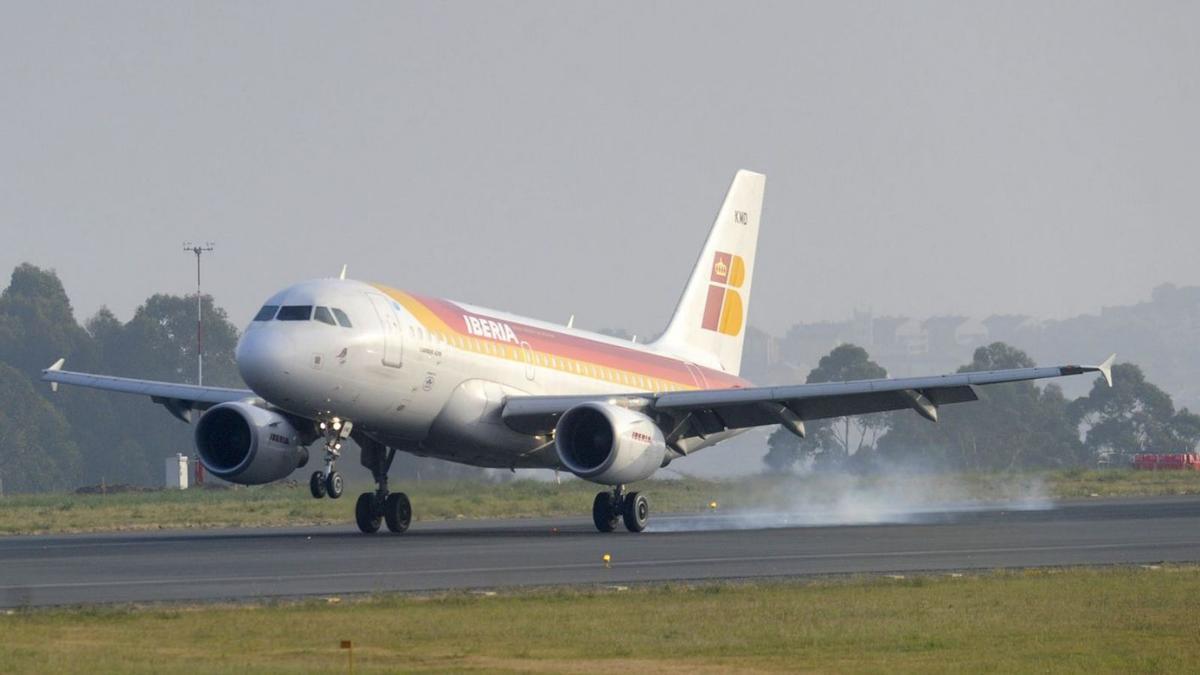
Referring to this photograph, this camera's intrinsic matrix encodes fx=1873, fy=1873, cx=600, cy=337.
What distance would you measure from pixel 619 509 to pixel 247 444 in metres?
7.86

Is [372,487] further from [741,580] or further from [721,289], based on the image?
[741,580]

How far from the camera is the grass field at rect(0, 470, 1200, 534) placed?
47.8 m

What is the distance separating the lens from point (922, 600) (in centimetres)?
2202

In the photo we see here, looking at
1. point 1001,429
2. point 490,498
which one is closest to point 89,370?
point 1001,429

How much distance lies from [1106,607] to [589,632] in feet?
20.2

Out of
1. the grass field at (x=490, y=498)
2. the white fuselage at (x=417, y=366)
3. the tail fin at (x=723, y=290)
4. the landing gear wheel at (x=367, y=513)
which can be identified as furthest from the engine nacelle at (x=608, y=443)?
the tail fin at (x=723, y=290)

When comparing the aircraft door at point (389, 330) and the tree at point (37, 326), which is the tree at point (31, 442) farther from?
the aircraft door at point (389, 330)

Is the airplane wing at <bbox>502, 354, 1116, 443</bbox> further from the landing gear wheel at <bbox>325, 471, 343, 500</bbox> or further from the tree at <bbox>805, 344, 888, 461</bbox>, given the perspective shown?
the tree at <bbox>805, 344, 888, 461</bbox>

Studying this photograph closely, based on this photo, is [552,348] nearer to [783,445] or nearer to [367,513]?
[367,513]

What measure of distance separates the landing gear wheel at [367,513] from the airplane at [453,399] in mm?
44

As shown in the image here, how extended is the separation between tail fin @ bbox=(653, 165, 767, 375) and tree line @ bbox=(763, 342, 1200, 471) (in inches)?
1764

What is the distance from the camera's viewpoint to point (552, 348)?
42.1 m

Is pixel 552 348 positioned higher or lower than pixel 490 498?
higher

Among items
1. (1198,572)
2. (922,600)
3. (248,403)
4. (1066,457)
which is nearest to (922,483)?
(248,403)
